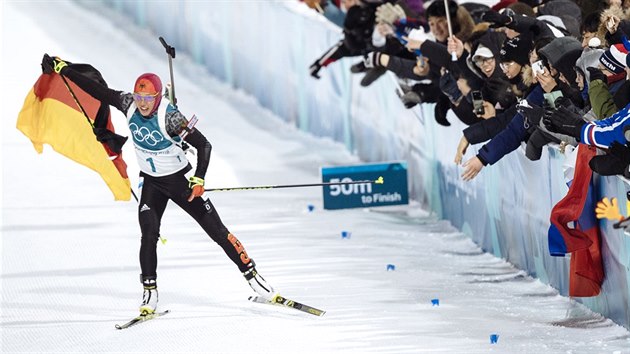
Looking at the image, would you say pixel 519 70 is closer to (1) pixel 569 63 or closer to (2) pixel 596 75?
(1) pixel 569 63

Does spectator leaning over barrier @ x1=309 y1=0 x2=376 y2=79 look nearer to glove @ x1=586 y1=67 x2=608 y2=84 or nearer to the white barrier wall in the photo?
the white barrier wall

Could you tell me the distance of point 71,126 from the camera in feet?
38.3

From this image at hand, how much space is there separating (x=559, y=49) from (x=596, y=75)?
1.68ft

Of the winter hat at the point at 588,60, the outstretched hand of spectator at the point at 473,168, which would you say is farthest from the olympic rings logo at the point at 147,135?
the winter hat at the point at 588,60

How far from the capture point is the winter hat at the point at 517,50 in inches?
408

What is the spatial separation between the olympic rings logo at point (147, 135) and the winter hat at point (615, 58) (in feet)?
9.51

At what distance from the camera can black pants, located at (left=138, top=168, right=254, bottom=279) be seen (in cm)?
1035

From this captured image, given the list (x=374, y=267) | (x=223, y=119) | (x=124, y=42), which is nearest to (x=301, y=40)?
(x=223, y=119)

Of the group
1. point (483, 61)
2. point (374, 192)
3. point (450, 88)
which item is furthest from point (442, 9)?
point (374, 192)

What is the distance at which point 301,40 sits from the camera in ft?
58.5

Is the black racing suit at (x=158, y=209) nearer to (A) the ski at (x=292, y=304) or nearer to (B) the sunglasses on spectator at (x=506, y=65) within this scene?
(A) the ski at (x=292, y=304)

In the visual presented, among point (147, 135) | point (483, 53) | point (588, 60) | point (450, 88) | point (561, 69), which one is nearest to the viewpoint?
point (588, 60)

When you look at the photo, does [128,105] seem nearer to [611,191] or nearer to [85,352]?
[85,352]

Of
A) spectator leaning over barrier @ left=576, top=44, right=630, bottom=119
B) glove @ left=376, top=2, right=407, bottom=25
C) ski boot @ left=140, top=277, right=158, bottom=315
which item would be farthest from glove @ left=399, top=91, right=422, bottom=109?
spectator leaning over barrier @ left=576, top=44, right=630, bottom=119
